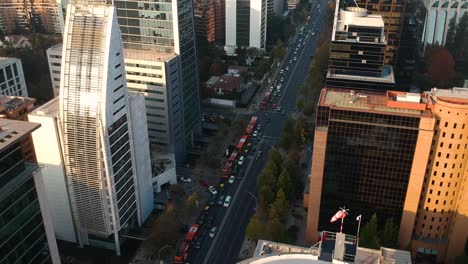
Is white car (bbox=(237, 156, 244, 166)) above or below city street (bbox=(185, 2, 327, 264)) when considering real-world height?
above

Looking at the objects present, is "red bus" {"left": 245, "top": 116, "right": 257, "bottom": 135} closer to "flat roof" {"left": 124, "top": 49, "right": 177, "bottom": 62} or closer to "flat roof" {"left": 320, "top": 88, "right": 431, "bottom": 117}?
"flat roof" {"left": 124, "top": 49, "right": 177, "bottom": 62}

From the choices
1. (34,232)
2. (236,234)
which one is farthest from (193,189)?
(34,232)

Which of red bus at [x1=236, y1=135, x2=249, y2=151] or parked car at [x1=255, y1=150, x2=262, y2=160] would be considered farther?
red bus at [x1=236, y1=135, x2=249, y2=151]

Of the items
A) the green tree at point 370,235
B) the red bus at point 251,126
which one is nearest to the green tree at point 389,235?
→ the green tree at point 370,235

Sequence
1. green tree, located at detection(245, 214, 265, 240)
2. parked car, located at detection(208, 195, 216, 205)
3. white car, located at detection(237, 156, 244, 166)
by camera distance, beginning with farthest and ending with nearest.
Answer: white car, located at detection(237, 156, 244, 166)
parked car, located at detection(208, 195, 216, 205)
green tree, located at detection(245, 214, 265, 240)

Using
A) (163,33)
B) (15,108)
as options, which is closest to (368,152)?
(163,33)

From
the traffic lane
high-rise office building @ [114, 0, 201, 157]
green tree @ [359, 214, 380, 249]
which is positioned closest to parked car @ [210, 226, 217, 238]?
the traffic lane
